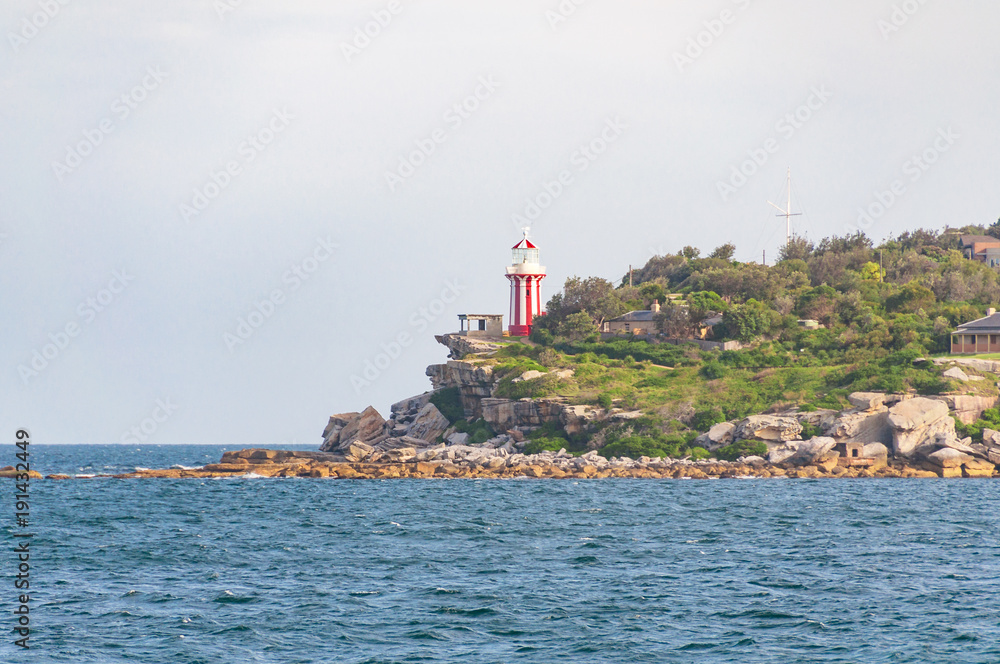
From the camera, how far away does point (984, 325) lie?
219 ft

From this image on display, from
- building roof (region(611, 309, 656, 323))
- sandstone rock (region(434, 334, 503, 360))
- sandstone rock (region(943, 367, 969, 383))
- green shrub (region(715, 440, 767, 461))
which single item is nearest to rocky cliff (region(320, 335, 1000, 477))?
green shrub (region(715, 440, 767, 461))

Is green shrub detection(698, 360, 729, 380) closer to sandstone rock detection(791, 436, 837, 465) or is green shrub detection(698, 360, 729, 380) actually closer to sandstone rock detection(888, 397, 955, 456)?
sandstone rock detection(791, 436, 837, 465)

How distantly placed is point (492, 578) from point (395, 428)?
44809 millimetres

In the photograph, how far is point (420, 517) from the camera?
3922 cm

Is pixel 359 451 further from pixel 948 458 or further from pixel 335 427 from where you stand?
pixel 948 458

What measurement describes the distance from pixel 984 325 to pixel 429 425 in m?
35.5

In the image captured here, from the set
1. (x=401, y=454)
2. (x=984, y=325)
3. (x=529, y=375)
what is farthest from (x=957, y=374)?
(x=401, y=454)

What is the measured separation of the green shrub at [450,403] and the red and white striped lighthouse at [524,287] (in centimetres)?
838

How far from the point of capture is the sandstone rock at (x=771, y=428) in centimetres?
5819

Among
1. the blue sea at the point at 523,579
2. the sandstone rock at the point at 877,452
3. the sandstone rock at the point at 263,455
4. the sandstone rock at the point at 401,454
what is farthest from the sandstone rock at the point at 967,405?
the sandstone rock at the point at 263,455

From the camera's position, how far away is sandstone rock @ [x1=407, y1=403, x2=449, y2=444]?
69.2 m

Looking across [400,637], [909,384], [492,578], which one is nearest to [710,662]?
[400,637]

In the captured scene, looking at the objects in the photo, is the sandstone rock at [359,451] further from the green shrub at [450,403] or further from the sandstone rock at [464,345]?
the sandstone rock at [464,345]

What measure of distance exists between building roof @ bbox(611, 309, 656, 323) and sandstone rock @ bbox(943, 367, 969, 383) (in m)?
21.5
